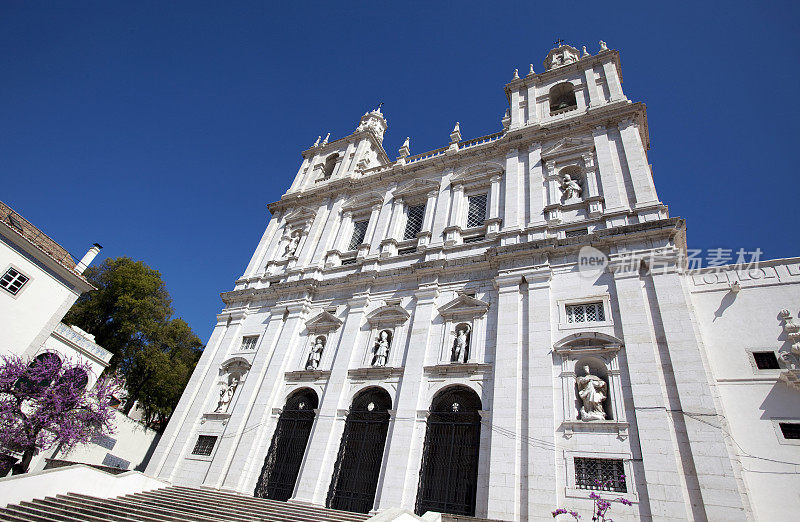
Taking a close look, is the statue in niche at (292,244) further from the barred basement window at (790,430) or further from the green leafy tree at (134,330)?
the barred basement window at (790,430)

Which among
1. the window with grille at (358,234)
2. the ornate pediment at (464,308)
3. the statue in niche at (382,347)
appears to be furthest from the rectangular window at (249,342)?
the ornate pediment at (464,308)

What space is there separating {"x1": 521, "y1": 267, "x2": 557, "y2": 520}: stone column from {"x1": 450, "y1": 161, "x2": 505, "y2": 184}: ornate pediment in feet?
22.8

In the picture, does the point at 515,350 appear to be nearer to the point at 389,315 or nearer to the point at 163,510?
the point at 389,315

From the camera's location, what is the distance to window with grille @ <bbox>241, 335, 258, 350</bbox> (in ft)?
66.9

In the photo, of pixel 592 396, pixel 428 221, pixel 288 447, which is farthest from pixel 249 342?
pixel 592 396

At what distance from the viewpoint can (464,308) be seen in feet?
52.4

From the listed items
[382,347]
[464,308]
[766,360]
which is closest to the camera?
[766,360]

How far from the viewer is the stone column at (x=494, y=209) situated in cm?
1798

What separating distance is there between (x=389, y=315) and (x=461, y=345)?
3653 millimetres

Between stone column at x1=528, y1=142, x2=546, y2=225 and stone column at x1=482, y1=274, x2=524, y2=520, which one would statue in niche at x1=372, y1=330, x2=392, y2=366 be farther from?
stone column at x1=528, y1=142, x2=546, y2=225

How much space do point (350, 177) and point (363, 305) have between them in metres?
9.84

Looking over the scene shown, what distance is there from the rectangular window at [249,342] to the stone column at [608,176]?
55.2ft

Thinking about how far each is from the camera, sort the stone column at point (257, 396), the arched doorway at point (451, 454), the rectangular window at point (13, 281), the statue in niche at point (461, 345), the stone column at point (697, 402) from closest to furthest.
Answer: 1. the stone column at point (697, 402)
2. the arched doorway at point (451, 454)
3. the statue in niche at point (461, 345)
4. the stone column at point (257, 396)
5. the rectangular window at point (13, 281)

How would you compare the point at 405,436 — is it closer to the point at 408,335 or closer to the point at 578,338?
the point at 408,335
